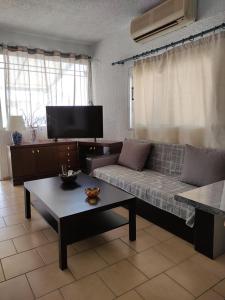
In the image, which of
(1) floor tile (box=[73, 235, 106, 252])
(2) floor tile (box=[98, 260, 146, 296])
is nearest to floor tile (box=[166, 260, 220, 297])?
(2) floor tile (box=[98, 260, 146, 296])

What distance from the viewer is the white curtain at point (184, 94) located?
254 centimetres

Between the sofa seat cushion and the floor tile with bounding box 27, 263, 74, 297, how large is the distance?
1.02 meters

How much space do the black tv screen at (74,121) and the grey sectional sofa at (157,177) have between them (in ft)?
2.63

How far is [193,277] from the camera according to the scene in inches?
65.4

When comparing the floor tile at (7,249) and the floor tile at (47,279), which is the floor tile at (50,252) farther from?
the floor tile at (7,249)

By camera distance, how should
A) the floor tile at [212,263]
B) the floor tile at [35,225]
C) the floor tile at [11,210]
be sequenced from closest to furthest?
Answer: the floor tile at [212,263]
the floor tile at [35,225]
the floor tile at [11,210]

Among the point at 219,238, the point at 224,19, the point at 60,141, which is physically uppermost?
the point at 224,19

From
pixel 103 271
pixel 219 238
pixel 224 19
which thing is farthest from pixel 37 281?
pixel 224 19

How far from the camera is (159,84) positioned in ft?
10.5

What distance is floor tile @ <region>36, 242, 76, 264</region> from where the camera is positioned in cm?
189

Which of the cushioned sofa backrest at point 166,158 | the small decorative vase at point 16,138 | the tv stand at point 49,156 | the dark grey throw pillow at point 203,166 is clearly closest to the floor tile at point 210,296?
the dark grey throw pillow at point 203,166

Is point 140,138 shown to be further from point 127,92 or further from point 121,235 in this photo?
point 121,235

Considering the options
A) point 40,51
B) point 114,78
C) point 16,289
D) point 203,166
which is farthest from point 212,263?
point 40,51

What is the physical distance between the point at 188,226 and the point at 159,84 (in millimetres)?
1937
